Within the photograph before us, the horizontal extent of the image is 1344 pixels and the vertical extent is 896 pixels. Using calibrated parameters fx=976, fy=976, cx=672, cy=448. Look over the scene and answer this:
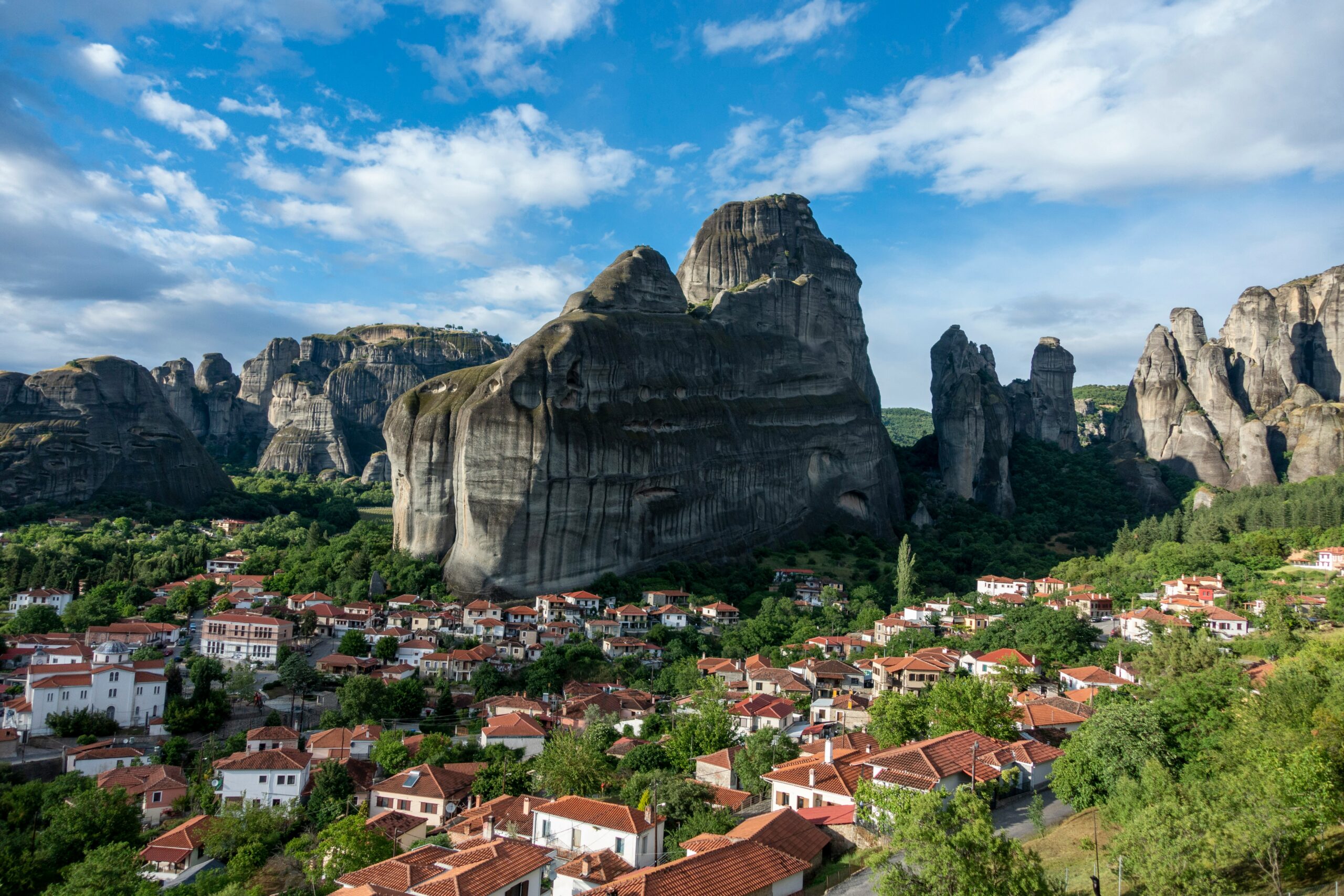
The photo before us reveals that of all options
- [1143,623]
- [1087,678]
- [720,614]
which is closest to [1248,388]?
[1143,623]

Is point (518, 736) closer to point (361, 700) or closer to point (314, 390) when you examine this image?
point (361, 700)

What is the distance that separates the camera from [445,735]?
36688 mm

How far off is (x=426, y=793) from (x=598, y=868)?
10.6m

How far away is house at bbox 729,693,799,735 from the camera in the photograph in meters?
33.8

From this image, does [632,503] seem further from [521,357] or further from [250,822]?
[250,822]

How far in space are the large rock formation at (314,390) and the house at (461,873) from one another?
117421 millimetres

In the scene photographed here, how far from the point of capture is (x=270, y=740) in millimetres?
35062

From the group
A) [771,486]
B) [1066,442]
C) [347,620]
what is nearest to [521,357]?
[347,620]

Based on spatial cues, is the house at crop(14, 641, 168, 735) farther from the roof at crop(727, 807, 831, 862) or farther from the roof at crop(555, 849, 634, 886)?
the roof at crop(727, 807, 831, 862)

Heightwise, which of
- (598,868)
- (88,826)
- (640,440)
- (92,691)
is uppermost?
(640,440)

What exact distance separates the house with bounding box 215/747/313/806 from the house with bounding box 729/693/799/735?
47.5 ft

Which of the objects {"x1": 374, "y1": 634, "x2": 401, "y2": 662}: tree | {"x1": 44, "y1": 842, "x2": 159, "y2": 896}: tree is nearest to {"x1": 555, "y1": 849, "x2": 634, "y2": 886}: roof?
{"x1": 44, "y1": 842, "x2": 159, "y2": 896}: tree

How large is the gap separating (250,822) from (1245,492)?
7869 centimetres

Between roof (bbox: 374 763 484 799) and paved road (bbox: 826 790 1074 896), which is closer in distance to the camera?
paved road (bbox: 826 790 1074 896)
